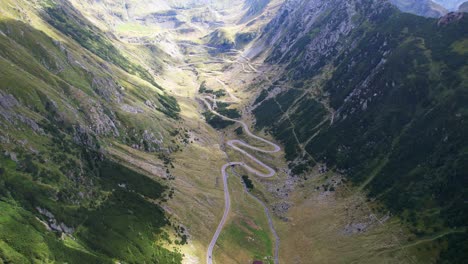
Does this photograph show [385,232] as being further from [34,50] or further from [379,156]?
[34,50]

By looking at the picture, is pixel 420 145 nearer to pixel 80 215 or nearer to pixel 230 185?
pixel 230 185

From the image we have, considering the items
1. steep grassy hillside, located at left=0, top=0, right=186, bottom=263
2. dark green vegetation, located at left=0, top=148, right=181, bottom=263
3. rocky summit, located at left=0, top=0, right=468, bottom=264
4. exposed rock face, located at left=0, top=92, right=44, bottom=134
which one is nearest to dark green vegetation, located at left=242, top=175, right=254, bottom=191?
rocky summit, located at left=0, top=0, right=468, bottom=264

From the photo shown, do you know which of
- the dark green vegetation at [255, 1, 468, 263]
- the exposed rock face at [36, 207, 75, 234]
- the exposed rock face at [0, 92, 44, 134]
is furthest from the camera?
the exposed rock face at [0, 92, 44, 134]

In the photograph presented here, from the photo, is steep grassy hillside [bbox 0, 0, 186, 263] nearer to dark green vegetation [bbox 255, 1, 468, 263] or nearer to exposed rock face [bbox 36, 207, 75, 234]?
exposed rock face [bbox 36, 207, 75, 234]

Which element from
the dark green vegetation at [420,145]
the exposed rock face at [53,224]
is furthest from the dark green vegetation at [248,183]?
the exposed rock face at [53,224]

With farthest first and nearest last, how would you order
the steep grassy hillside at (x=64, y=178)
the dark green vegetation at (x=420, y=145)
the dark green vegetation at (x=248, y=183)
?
the dark green vegetation at (x=248, y=183) → the dark green vegetation at (x=420, y=145) → the steep grassy hillside at (x=64, y=178)

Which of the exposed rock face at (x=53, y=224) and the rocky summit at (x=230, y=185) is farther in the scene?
the rocky summit at (x=230, y=185)

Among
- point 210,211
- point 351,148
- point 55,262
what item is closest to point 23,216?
point 55,262

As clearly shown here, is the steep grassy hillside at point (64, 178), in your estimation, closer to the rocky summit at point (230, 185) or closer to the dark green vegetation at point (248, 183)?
the rocky summit at point (230, 185)
